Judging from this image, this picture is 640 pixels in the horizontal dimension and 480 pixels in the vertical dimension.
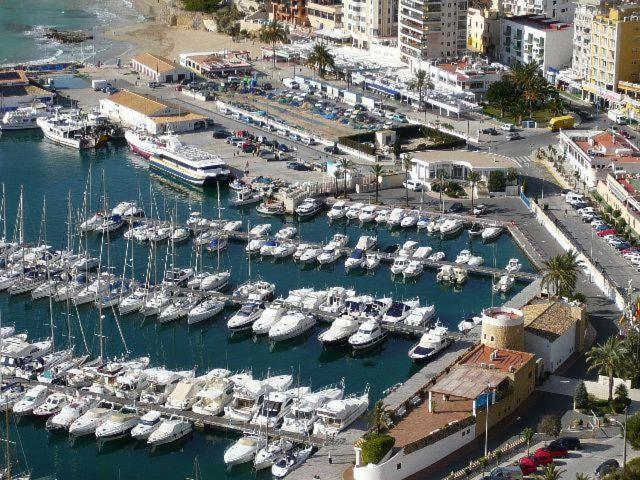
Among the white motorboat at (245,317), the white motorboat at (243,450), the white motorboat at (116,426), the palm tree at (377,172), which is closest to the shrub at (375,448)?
the white motorboat at (243,450)

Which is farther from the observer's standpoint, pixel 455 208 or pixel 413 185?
pixel 413 185

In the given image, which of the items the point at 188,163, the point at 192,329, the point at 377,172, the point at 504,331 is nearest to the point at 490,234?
the point at 377,172

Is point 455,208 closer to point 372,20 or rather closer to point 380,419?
point 380,419

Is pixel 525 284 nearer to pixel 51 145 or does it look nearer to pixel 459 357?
pixel 459 357

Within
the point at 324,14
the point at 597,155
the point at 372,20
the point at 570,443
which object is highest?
the point at 372,20

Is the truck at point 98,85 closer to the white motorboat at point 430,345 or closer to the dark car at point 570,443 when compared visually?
the white motorboat at point 430,345

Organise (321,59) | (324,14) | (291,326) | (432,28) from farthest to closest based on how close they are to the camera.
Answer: (324,14)
(321,59)
(432,28)
(291,326)
